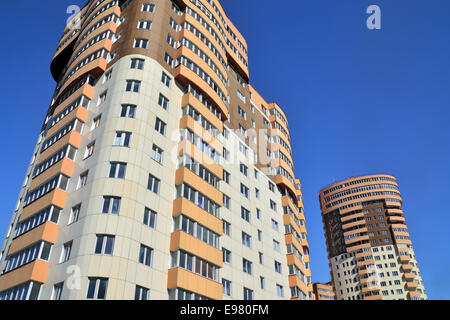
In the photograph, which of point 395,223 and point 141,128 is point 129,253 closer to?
point 141,128

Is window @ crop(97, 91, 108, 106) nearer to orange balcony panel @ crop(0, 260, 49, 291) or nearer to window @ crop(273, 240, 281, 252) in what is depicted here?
orange balcony panel @ crop(0, 260, 49, 291)

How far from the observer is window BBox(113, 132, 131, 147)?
1414 inches

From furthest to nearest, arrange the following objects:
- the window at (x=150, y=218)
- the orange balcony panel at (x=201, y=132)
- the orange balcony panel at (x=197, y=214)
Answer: the orange balcony panel at (x=201, y=132) < the orange balcony panel at (x=197, y=214) < the window at (x=150, y=218)

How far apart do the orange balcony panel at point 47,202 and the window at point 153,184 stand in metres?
A: 9.07

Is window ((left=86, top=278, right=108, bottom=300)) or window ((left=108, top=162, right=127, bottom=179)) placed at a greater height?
window ((left=108, top=162, right=127, bottom=179))

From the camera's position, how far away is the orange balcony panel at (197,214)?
3653 cm

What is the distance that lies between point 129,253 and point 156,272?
3552 millimetres

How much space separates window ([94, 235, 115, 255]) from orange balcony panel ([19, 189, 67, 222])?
819cm

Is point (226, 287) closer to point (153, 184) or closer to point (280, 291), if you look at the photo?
point (280, 291)

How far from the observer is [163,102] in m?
42.3

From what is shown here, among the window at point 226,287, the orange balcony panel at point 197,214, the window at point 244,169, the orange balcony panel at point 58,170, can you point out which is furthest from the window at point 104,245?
the window at point 244,169

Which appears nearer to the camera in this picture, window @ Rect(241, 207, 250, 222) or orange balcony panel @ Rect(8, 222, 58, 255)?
orange balcony panel @ Rect(8, 222, 58, 255)

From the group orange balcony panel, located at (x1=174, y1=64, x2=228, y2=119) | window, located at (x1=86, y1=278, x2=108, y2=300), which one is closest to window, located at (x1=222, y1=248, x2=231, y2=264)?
window, located at (x1=86, y1=278, x2=108, y2=300)

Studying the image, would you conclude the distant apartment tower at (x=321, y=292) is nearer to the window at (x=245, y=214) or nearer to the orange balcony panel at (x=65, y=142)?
the window at (x=245, y=214)
